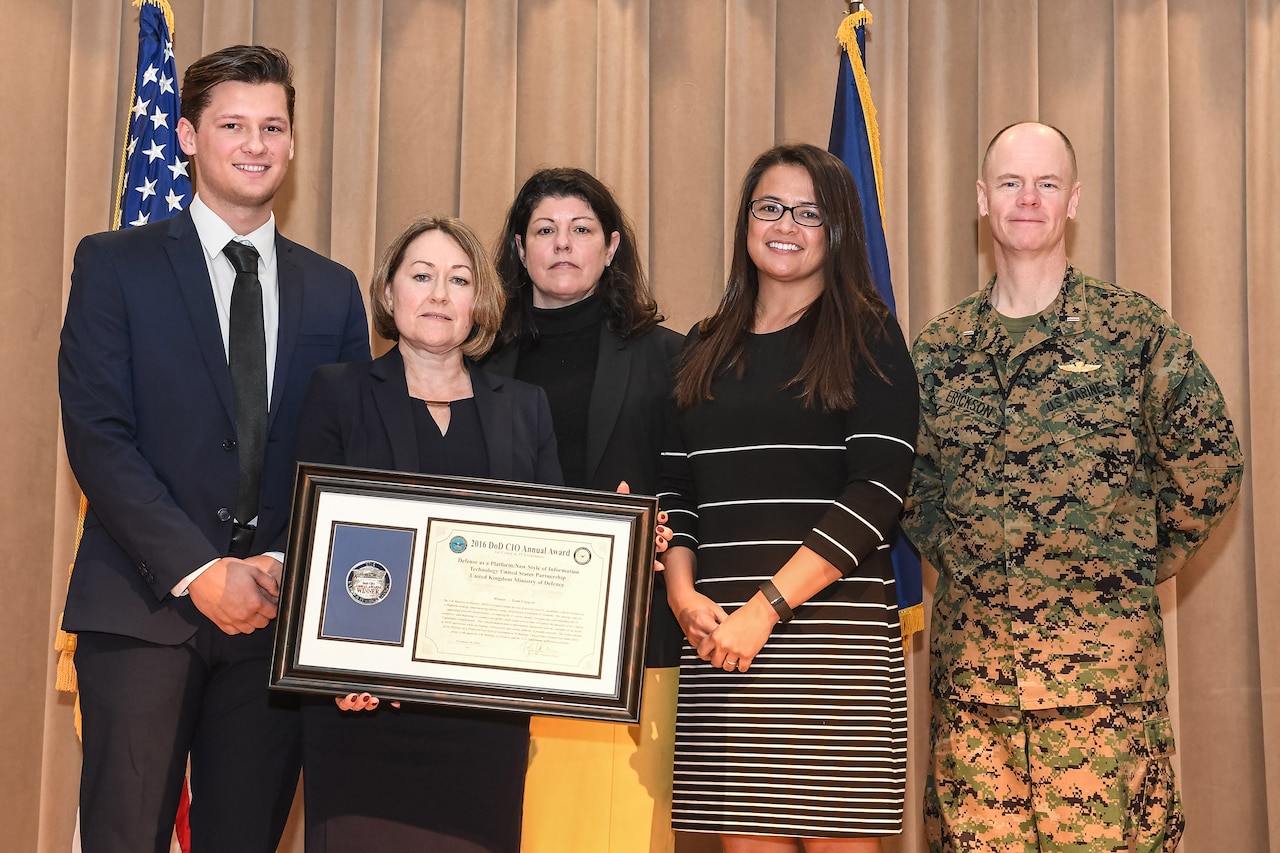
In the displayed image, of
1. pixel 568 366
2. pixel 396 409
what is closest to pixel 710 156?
pixel 568 366

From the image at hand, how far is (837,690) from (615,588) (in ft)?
1.84

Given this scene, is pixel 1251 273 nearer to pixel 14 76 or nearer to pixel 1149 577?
pixel 1149 577

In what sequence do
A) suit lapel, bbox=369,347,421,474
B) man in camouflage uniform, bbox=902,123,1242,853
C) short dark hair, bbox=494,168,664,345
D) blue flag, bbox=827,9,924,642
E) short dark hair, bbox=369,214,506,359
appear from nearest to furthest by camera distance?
suit lapel, bbox=369,347,421,474
short dark hair, bbox=369,214,506,359
man in camouflage uniform, bbox=902,123,1242,853
short dark hair, bbox=494,168,664,345
blue flag, bbox=827,9,924,642

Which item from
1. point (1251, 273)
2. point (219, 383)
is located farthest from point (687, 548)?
point (1251, 273)

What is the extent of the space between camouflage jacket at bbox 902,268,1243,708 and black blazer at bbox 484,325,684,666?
0.70 metres

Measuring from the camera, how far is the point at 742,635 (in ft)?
7.89

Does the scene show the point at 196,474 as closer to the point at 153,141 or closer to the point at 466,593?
the point at 466,593

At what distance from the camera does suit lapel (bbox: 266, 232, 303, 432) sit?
254 cm

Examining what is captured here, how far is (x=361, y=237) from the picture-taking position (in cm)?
403

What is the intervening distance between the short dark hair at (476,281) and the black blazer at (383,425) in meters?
0.08

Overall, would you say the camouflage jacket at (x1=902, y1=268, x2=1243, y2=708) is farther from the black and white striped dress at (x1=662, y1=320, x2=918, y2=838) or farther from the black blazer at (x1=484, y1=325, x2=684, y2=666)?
the black blazer at (x1=484, y1=325, x2=684, y2=666)

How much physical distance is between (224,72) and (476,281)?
30.6 inches

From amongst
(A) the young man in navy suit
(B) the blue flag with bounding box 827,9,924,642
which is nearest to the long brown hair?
(A) the young man in navy suit

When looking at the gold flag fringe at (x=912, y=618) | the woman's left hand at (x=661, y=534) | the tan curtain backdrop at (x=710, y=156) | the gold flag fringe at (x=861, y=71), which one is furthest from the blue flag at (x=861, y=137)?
the woman's left hand at (x=661, y=534)
